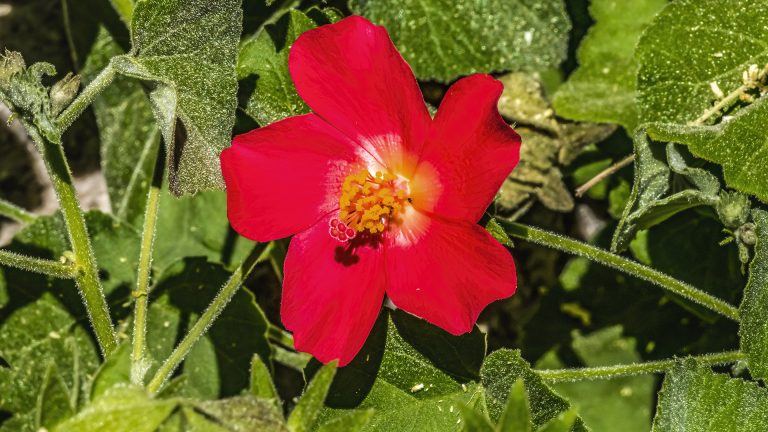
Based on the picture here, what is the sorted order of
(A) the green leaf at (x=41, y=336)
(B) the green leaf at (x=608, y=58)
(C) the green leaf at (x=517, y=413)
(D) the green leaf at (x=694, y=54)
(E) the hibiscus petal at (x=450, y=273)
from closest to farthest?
(C) the green leaf at (x=517, y=413) < (E) the hibiscus petal at (x=450, y=273) < (D) the green leaf at (x=694, y=54) < (A) the green leaf at (x=41, y=336) < (B) the green leaf at (x=608, y=58)

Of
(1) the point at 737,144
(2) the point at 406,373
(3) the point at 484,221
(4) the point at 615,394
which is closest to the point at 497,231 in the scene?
(3) the point at 484,221

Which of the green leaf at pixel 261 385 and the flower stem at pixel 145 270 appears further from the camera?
the flower stem at pixel 145 270

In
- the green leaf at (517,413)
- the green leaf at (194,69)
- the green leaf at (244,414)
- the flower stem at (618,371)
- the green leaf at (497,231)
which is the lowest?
the flower stem at (618,371)

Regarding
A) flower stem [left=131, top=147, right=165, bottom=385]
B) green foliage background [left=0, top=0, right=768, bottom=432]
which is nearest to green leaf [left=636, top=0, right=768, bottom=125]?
green foliage background [left=0, top=0, right=768, bottom=432]

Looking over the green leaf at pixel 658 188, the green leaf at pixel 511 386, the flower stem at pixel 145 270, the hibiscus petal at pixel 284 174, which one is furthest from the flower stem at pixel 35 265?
the green leaf at pixel 658 188

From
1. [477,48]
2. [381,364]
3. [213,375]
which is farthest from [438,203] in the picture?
[213,375]

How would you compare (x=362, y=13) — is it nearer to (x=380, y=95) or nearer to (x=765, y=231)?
(x=380, y=95)

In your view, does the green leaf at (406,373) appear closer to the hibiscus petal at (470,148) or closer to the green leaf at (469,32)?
the hibiscus petal at (470,148)
